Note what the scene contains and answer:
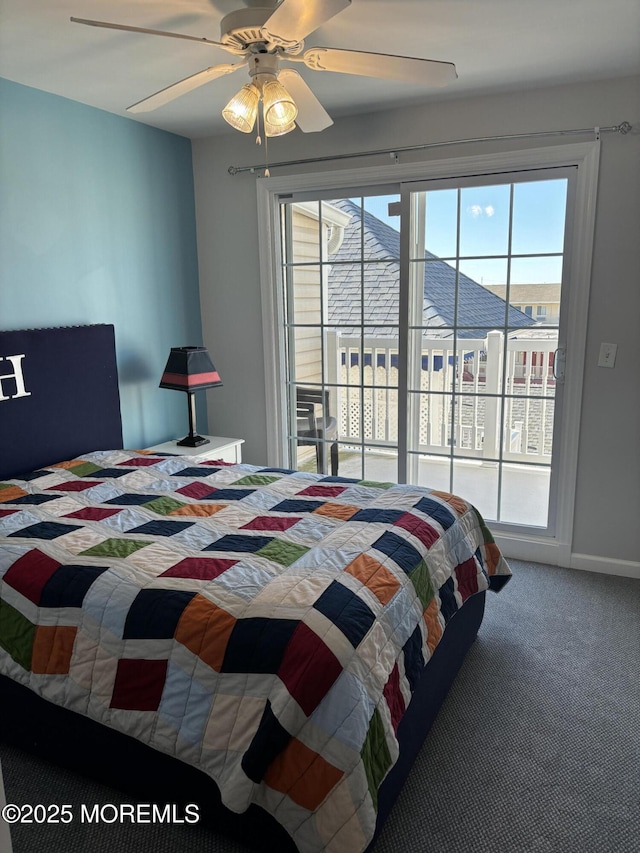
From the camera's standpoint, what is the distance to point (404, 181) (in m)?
3.41

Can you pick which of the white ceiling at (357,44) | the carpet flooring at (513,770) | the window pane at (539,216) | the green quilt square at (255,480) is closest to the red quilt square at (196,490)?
the green quilt square at (255,480)

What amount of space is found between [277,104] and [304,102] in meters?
0.29

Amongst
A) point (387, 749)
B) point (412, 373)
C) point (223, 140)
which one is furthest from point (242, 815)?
point (223, 140)

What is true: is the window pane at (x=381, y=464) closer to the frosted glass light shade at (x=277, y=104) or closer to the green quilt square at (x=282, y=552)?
the green quilt square at (x=282, y=552)

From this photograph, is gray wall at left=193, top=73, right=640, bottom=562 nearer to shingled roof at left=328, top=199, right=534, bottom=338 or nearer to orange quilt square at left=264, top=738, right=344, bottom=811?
shingled roof at left=328, top=199, right=534, bottom=338

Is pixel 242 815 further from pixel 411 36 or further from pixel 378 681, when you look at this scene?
pixel 411 36

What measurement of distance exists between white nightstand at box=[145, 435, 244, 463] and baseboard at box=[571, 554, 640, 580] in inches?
79.1

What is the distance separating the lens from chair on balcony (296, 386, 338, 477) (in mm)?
3985

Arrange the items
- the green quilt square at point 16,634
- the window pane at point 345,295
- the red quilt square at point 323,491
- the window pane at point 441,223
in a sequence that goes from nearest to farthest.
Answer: the green quilt square at point 16,634 < the red quilt square at point 323,491 < the window pane at point 441,223 < the window pane at point 345,295

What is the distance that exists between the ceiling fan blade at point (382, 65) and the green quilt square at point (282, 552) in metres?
1.55

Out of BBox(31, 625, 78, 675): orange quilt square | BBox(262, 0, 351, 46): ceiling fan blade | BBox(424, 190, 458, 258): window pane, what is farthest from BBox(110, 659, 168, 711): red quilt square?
BBox(424, 190, 458, 258): window pane

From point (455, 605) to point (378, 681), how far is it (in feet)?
2.18

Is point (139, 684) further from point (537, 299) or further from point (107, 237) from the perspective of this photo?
point (537, 299)

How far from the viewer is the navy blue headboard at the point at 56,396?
9.28ft
